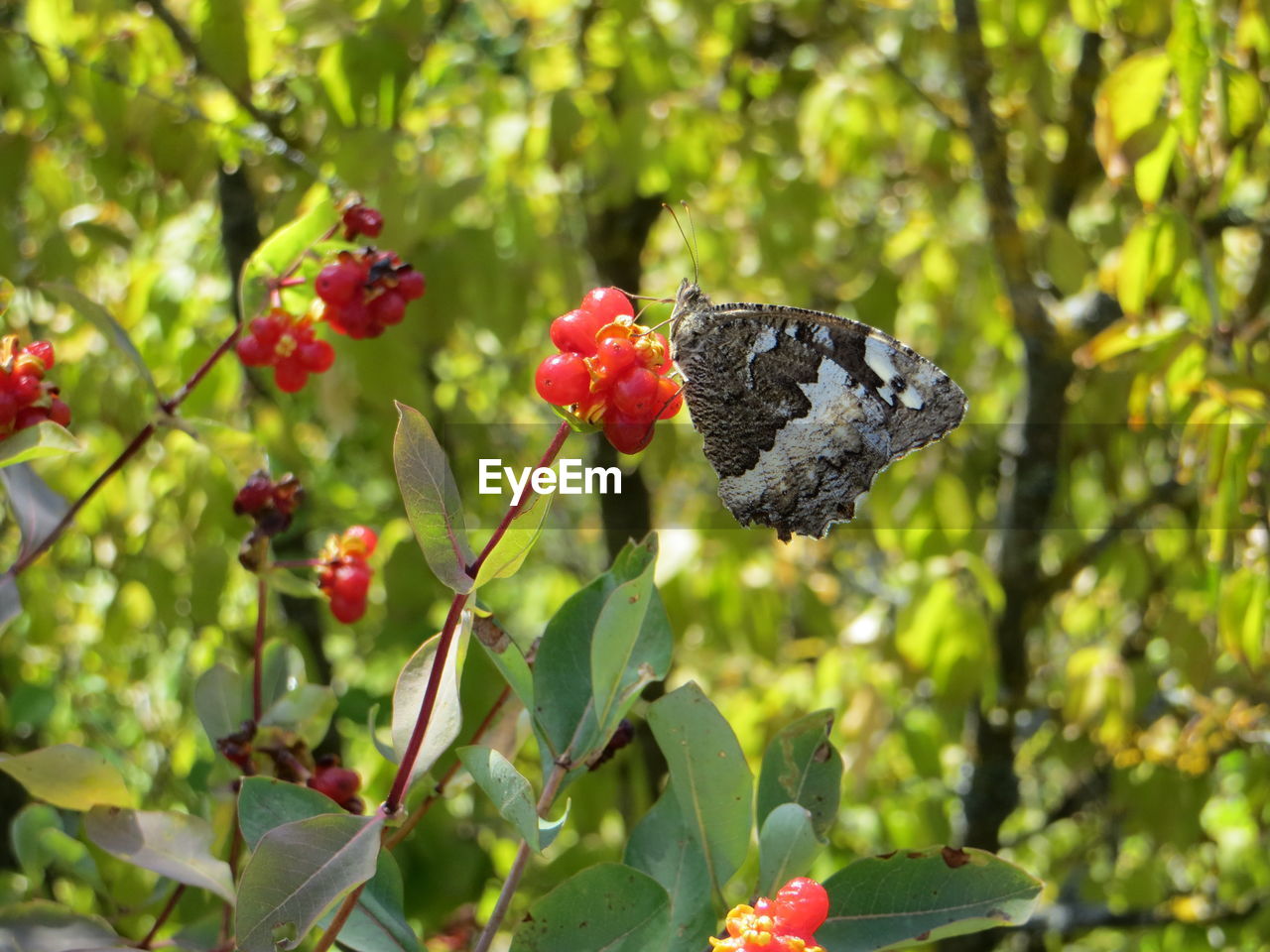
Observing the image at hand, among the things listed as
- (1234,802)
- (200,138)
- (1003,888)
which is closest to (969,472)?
(200,138)

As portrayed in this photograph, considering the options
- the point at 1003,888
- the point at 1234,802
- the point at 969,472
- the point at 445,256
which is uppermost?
the point at 445,256

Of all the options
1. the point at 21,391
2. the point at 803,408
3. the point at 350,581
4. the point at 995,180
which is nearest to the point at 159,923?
the point at 350,581

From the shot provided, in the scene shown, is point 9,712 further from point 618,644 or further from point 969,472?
point 969,472

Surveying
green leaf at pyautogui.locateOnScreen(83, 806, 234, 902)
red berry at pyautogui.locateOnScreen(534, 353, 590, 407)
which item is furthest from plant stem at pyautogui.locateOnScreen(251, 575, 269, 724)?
red berry at pyautogui.locateOnScreen(534, 353, 590, 407)

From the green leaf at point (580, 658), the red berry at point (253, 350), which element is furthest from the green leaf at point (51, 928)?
the red berry at point (253, 350)

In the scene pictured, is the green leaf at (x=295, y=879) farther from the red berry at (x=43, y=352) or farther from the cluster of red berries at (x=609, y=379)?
the red berry at (x=43, y=352)

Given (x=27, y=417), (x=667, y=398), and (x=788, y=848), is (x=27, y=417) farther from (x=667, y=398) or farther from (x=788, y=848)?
(x=788, y=848)

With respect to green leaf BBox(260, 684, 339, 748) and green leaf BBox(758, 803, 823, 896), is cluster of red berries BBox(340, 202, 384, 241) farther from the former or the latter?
green leaf BBox(758, 803, 823, 896)

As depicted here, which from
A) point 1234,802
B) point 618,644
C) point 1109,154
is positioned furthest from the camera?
point 1234,802
